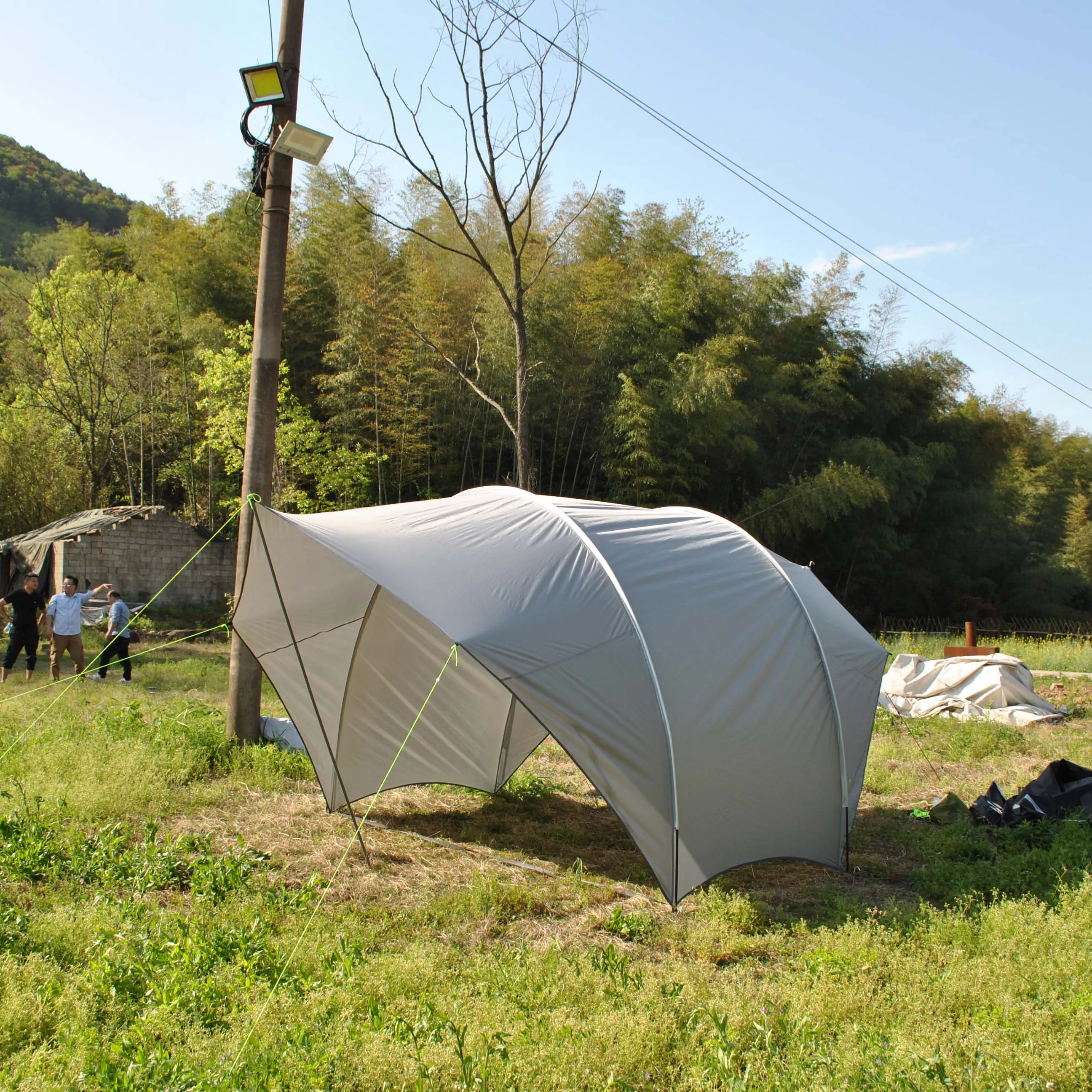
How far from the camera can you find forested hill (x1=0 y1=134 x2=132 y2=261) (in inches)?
1581

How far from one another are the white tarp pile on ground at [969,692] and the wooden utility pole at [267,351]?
5994mm

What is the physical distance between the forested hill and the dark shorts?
34895 millimetres

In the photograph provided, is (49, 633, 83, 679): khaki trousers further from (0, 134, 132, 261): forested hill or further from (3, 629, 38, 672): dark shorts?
(0, 134, 132, 261): forested hill

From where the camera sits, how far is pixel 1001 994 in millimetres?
2779

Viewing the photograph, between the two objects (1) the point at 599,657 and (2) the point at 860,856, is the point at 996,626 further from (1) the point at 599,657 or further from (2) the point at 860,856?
(1) the point at 599,657

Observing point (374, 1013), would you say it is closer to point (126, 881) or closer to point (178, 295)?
point (126, 881)

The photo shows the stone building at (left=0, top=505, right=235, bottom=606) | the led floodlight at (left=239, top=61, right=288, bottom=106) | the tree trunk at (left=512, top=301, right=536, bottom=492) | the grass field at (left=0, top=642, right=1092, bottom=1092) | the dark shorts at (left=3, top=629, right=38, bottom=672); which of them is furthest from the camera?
the stone building at (left=0, top=505, right=235, bottom=606)

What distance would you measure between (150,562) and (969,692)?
1353 centimetres

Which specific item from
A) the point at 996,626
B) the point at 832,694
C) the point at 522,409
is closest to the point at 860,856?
the point at 832,694

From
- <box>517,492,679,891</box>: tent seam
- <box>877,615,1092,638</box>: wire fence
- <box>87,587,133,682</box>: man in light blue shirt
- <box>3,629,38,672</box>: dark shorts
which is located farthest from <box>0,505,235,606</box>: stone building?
<box>517,492,679,891</box>: tent seam

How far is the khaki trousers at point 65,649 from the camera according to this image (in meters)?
8.83

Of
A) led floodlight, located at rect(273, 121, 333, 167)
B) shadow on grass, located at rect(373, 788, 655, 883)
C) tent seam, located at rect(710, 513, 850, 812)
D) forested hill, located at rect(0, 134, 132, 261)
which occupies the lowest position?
shadow on grass, located at rect(373, 788, 655, 883)

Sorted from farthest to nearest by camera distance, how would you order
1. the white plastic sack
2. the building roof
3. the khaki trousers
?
the building roof
the khaki trousers
the white plastic sack

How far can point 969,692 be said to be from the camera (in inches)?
342
